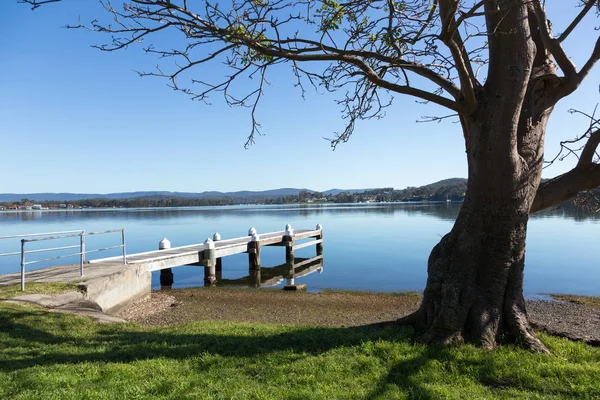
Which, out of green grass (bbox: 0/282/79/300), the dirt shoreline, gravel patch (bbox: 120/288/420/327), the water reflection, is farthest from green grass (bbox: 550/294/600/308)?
the water reflection

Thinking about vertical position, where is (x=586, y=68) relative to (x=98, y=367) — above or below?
above

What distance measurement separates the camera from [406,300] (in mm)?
15578

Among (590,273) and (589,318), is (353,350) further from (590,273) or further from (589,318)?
(590,273)

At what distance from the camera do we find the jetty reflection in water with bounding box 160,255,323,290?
2056cm

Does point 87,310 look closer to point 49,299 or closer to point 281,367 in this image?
point 49,299

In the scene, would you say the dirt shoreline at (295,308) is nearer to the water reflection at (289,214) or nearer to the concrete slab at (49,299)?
the concrete slab at (49,299)

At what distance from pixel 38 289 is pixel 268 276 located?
49.6 ft

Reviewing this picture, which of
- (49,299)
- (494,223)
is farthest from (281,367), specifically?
(49,299)

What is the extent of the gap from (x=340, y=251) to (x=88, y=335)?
91.8ft

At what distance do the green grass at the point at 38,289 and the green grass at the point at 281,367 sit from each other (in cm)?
248

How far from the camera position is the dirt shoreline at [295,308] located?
1112 centimetres

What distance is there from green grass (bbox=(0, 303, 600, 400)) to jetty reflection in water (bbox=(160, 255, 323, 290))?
1409cm

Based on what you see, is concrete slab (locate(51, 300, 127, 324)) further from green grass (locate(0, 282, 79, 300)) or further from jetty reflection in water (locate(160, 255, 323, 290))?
jetty reflection in water (locate(160, 255, 323, 290))

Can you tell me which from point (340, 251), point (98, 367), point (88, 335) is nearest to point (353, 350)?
point (98, 367)
